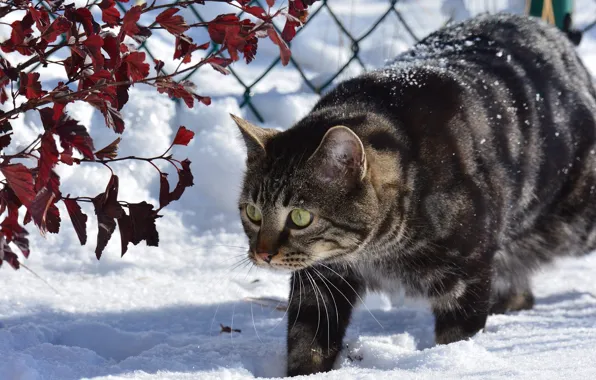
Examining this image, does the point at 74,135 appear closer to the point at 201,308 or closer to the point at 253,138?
the point at 253,138

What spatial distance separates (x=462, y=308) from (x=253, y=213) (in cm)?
57

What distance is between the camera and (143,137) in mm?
3152

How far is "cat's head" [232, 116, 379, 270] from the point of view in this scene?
1.95 meters

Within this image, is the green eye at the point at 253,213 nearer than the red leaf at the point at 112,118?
No

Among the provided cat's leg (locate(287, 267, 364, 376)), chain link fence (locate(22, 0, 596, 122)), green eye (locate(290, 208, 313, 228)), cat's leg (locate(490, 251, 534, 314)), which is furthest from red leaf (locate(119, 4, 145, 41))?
chain link fence (locate(22, 0, 596, 122))

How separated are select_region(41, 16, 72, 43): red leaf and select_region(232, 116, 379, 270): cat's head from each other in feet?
2.14

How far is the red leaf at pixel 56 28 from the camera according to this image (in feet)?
4.75

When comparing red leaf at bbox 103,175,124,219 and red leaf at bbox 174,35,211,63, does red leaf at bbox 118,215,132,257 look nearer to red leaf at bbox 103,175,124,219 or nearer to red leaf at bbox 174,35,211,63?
red leaf at bbox 103,175,124,219

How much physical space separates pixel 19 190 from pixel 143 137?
1786 mm

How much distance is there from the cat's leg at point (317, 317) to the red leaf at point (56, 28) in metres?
0.89

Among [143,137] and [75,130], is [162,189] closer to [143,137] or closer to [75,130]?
[75,130]

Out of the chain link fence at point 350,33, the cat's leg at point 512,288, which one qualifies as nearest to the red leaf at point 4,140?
the cat's leg at point 512,288

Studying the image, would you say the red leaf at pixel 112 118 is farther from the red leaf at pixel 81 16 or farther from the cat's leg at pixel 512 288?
the cat's leg at pixel 512 288

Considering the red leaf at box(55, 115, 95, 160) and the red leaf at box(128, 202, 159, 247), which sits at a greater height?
the red leaf at box(55, 115, 95, 160)
